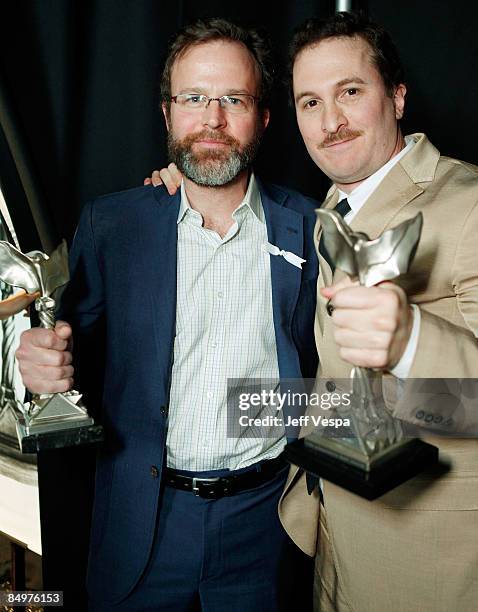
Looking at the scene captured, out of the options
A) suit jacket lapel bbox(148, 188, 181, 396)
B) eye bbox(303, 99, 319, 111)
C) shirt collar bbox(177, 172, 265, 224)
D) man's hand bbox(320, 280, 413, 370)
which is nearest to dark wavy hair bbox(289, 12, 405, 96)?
eye bbox(303, 99, 319, 111)

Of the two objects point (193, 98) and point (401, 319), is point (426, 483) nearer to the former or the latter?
point (401, 319)

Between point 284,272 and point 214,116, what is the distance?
Result: 1.43 ft

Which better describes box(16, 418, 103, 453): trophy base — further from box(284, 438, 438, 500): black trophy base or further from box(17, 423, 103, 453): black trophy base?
box(284, 438, 438, 500): black trophy base

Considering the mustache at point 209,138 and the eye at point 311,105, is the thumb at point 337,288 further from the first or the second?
the mustache at point 209,138

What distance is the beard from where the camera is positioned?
157 cm

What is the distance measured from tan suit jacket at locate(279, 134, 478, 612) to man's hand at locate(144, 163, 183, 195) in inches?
19.5

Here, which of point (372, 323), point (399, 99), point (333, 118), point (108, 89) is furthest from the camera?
point (108, 89)

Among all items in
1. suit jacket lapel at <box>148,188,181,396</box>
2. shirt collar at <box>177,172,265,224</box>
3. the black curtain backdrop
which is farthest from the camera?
the black curtain backdrop

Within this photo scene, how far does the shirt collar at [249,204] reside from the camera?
1.62 m

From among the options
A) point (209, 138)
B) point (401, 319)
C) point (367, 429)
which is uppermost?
point (209, 138)

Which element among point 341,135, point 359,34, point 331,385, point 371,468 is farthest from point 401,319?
point 359,34

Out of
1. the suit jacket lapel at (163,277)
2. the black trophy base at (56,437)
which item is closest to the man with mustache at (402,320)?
the suit jacket lapel at (163,277)

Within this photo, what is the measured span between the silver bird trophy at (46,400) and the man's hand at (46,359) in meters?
0.02

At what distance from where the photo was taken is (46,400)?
1.23 meters
